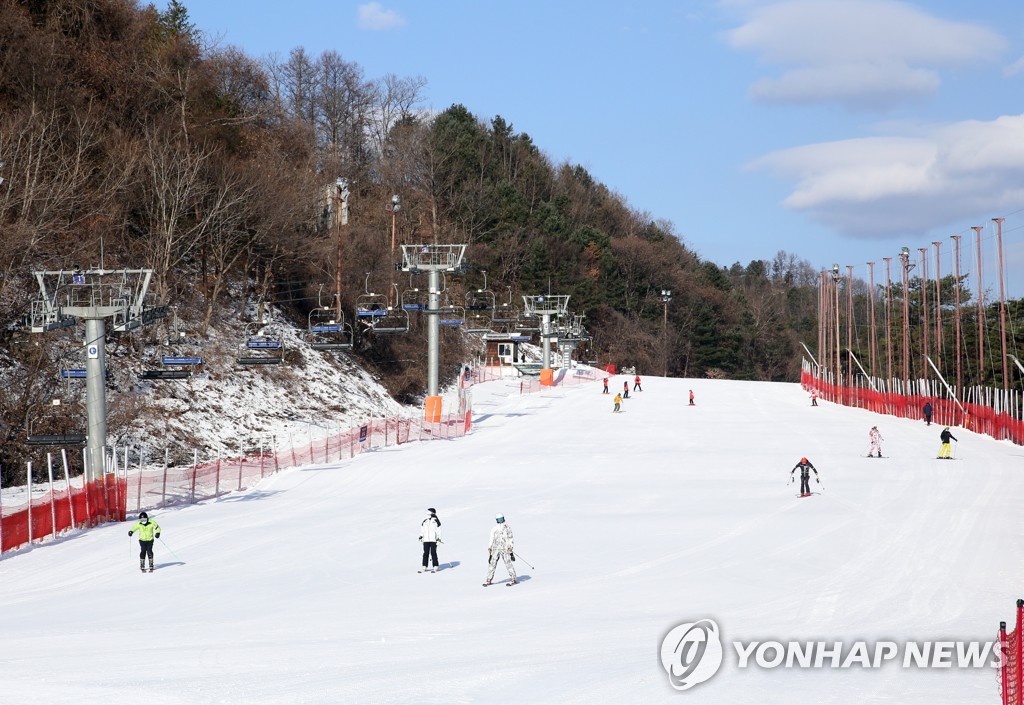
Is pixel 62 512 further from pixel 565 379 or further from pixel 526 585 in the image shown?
pixel 565 379

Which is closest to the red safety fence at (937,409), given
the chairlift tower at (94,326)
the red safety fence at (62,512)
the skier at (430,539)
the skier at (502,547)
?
the skier at (430,539)

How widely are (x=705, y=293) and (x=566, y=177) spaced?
27.2m

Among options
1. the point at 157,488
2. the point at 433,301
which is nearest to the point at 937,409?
the point at 433,301

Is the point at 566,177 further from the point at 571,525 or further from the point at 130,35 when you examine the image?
the point at 571,525

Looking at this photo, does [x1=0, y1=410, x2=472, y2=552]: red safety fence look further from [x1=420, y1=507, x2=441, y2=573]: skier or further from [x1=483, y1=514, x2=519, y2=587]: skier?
[x1=483, y1=514, x2=519, y2=587]: skier

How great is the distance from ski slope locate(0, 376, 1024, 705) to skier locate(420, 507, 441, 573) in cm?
45

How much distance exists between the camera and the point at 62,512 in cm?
2736

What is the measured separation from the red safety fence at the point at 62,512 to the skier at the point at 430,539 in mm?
9739

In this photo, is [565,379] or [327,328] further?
[565,379]

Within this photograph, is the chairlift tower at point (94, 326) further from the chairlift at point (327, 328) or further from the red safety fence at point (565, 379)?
the red safety fence at point (565, 379)

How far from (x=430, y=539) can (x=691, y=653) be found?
7.67m

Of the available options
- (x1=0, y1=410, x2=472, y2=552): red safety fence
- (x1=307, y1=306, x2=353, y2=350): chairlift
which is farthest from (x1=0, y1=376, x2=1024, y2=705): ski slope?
(x1=307, y1=306, x2=353, y2=350): chairlift

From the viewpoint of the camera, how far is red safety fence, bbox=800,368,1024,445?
48562mm

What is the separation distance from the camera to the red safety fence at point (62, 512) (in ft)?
81.8
